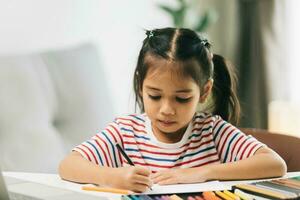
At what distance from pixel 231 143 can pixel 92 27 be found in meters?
1.50

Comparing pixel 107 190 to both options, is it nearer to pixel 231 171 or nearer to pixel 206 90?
pixel 231 171

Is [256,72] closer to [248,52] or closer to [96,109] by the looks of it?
[248,52]

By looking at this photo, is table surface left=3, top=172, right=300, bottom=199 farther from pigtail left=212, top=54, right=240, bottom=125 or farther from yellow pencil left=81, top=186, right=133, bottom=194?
pigtail left=212, top=54, right=240, bottom=125

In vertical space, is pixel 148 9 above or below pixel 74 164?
above

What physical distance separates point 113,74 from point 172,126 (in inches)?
63.2

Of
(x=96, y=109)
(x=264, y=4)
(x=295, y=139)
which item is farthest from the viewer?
Result: (x=264, y=4)

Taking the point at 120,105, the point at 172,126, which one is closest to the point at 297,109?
the point at 120,105

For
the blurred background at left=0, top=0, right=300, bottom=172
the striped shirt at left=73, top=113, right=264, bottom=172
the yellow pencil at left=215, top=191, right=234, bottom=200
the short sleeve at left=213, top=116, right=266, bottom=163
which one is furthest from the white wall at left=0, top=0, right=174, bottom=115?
the yellow pencil at left=215, top=191, right=234, bottom=200

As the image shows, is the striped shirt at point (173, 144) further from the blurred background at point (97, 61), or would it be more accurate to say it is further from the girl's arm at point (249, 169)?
the blurred background at point (97, 61)

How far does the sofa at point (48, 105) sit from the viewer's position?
1.99 m

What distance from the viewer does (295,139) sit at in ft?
5.15

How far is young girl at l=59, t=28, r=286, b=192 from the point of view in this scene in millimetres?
1196

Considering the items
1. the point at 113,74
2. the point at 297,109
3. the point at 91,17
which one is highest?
the point at 91,17

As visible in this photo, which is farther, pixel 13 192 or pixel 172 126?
pixel 172 126
